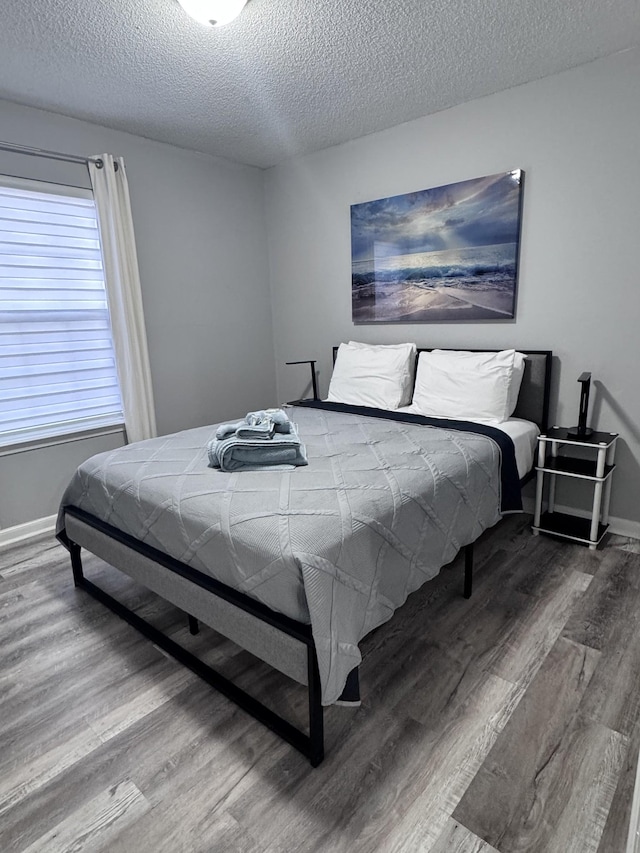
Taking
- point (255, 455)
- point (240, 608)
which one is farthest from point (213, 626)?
point (255, 455)

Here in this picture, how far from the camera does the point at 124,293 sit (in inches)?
127

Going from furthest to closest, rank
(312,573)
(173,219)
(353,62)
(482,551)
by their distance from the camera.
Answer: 1. (173,219)
2. (482,551)
3. (353,62)
4. (312,573)

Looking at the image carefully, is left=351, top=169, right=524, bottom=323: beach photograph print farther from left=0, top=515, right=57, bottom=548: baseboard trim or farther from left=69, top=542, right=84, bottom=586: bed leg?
left=0, top=515, right=57, bottom=548: baseboard trim

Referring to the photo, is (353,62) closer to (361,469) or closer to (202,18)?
(202,18)

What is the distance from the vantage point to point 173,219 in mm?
3607

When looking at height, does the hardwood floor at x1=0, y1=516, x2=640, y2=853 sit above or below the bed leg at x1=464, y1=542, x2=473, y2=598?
below

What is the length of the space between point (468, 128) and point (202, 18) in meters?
1.77

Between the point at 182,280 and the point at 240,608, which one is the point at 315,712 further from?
the point at 182,280

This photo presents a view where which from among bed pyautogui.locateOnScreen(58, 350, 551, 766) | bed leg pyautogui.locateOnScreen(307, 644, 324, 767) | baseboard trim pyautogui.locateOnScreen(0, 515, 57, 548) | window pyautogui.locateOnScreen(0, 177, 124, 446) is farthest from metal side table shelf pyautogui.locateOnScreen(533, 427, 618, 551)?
baseboard trim pyautogui.locateOnScreen(0, 515, 57, 548)

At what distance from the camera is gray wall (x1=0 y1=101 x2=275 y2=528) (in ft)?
9.86

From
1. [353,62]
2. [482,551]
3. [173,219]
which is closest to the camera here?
[353,62]

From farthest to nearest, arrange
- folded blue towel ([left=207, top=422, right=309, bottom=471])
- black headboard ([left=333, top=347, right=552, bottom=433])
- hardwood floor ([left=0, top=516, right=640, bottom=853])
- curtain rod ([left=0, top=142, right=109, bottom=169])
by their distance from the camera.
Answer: black headboard ([left=333, top=347, right=552, bottom=433]) → curtain rod ([left=0, top=142, right=109, bottom=169]) → folded blue towel ([left=207, top=422, right=309, bottom=471]) → hardwood floor ([left=0, top=516, right=640, bottom=853])

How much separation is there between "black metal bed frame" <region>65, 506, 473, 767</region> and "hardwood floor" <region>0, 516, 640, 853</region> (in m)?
0.04

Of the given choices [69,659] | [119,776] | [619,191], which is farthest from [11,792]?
[619,191]
